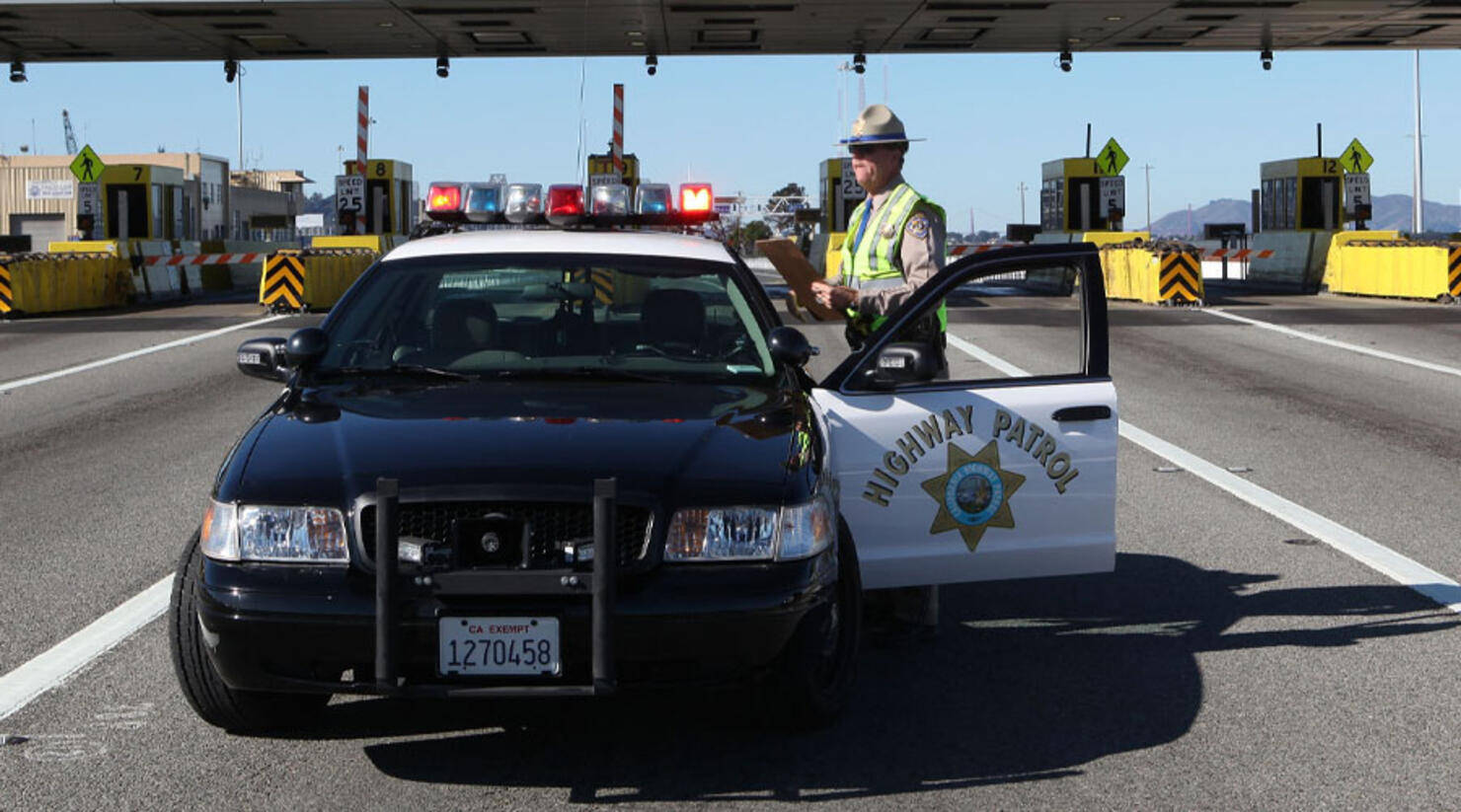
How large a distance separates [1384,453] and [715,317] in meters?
6.90

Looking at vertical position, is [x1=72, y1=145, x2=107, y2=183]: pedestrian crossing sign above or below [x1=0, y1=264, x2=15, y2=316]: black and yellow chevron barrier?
above

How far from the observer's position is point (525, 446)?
4.92 m

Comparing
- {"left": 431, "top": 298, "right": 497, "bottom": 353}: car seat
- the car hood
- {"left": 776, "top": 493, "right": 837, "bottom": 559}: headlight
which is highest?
{"left": 431, "top": 298, "right": 497, "bottom": 353}: car seat

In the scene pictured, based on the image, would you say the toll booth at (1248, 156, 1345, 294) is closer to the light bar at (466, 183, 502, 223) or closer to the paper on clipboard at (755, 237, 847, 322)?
the light bar at (466, 183, 502, 223)

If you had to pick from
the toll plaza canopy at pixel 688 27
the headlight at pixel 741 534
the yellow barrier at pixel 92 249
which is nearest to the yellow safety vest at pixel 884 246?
the headlight at pixel 741 534

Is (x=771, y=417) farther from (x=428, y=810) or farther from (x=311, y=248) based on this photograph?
(x=311, y=248)

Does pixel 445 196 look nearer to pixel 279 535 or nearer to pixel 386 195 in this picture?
pixel 279 535

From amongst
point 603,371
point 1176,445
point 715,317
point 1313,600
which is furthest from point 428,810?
point 1176,445

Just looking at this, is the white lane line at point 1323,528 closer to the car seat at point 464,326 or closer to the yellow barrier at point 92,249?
the car seat at point 464,326

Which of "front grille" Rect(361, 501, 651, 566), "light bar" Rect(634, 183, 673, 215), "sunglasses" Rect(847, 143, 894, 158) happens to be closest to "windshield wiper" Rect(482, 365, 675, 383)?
"front grille" Rect(361, 501, 651, 566)

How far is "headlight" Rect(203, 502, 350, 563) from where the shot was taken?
15.5ft

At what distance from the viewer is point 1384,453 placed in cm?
1194

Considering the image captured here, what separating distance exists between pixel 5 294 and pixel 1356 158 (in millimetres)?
27343

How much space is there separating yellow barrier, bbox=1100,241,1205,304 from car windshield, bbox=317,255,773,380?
25.5 metres
